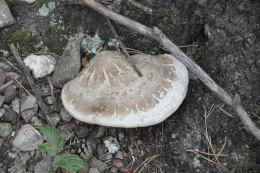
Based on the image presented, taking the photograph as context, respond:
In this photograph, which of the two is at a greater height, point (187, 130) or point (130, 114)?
point (130, 114)

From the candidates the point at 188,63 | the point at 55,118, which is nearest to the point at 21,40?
the point at 55,118

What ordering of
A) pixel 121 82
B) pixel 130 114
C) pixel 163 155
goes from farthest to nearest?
pixel 163 155 → pixel 121 82 → pixel 130 114

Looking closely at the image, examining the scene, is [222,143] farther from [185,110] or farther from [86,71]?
[86,71]

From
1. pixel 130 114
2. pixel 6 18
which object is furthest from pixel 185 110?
pixel 6 18

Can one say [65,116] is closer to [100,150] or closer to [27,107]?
[27,107]

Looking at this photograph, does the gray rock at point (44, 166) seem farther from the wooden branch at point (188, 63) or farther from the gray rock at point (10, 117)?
the wooden branch at point (188, 63)
